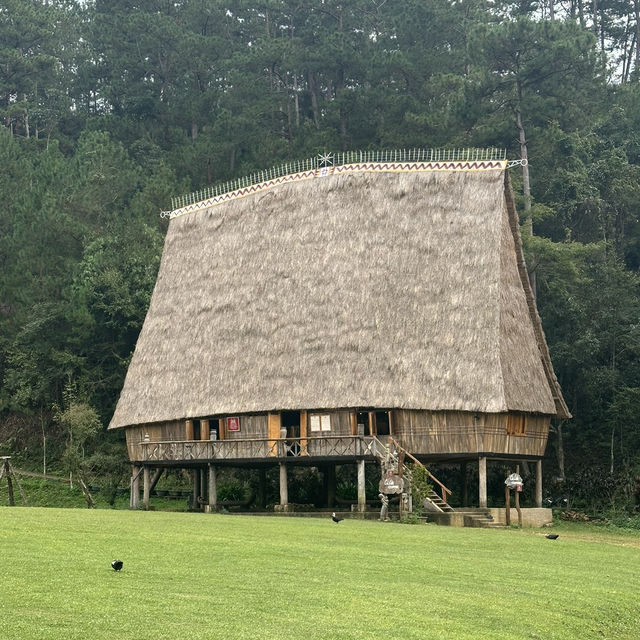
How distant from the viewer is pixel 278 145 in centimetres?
6825

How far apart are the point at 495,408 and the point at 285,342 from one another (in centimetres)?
805

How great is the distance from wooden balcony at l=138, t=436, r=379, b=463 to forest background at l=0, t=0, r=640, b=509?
334 inches

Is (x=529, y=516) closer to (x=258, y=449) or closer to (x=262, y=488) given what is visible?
(x=258, y=449)

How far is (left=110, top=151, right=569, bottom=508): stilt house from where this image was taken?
3747 cm

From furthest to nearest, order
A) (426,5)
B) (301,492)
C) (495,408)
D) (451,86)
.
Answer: (426,5)
(451,86)
(301,492)
(495,408)

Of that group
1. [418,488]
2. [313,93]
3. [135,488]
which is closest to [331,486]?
[135,488]

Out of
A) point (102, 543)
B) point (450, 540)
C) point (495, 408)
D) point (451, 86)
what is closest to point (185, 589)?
point (102, 543)

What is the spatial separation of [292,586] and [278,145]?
53981 millimetres

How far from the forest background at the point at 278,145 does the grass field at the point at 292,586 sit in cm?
2189

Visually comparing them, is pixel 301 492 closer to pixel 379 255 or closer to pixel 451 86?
pixel 379 255

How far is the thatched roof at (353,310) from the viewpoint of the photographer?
124 ft

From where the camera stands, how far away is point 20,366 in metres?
57.3

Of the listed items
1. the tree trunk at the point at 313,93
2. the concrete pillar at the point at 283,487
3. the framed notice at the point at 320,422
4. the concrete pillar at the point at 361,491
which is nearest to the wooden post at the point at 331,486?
the framed notice at the point at 320,422

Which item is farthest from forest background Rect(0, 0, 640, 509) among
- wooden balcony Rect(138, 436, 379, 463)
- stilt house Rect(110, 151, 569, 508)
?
wooden balcony Rect(138, 436, 379, 463)
